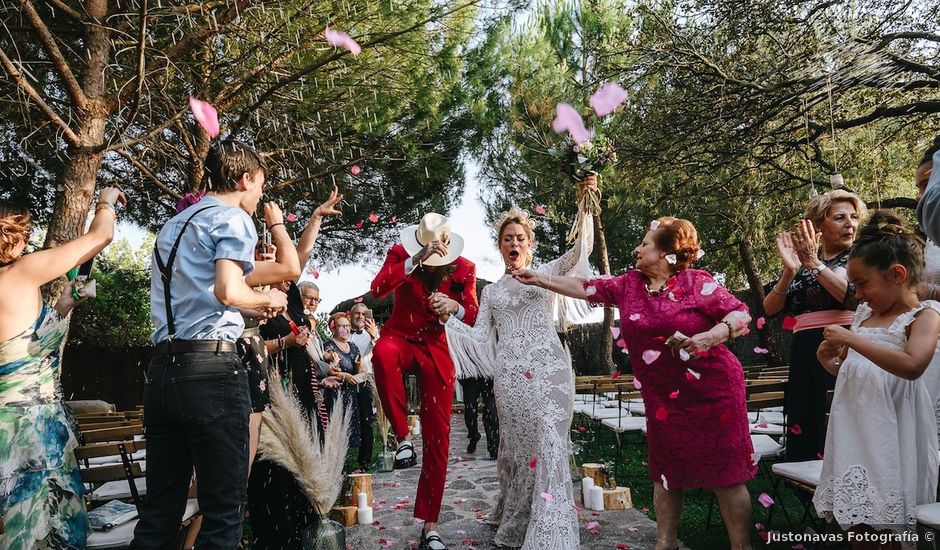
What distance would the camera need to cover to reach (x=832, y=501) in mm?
2508

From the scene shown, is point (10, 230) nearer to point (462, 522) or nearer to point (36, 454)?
point (36, 454)

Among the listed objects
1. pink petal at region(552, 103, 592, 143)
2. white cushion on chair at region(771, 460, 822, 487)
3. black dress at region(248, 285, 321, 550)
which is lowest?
black dress at region(248, 285, 321, 550)

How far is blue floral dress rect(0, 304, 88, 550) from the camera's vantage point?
254 cm

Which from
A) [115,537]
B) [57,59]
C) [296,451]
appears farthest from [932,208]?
[57,59]

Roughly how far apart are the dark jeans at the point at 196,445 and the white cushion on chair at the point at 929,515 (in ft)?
7.61

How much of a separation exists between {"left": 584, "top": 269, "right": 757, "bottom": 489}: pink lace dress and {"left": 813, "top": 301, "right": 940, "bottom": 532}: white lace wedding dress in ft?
1.36

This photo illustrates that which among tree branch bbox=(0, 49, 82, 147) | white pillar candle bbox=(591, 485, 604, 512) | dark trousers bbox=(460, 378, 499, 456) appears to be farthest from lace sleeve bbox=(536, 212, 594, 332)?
tree branch bbox=(0, 49, 82, 147)

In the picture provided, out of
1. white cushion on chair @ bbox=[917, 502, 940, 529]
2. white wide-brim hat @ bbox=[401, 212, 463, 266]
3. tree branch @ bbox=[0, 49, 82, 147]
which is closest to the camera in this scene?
white cushion on chair @ bbox=[917, 502, 940, 529]

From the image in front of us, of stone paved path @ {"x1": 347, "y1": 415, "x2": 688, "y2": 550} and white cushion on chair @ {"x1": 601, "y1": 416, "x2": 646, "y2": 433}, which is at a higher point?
white cushion on chair @ {"x1": 601, "y1": 416, "x2": 646, "y2": 433}

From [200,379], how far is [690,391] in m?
2.13

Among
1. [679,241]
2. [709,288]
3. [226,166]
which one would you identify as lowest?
[709,288]

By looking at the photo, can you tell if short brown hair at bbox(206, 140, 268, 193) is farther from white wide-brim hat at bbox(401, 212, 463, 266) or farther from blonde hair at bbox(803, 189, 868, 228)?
blonde hair at bbox(803, 189, 868, 228)

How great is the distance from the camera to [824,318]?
3.46 m

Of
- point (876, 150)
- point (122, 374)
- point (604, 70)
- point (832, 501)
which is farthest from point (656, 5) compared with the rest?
point (122, 374)
